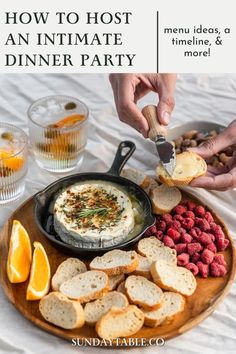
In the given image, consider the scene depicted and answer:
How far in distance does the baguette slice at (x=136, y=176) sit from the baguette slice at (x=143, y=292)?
2.04 ft

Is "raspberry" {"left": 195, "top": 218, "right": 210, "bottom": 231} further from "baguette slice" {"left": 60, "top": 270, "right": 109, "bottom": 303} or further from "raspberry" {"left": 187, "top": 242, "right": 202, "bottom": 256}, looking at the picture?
"baguette slice" {"left": 60, "top": 270, "right": 109, "bottom": 303}

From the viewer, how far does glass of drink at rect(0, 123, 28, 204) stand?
9.85 feet

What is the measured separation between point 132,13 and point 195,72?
57 cm

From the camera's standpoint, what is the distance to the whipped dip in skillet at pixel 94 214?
2.72 m

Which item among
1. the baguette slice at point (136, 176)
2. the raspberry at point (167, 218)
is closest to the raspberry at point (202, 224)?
the raspberry at point (167, 218)

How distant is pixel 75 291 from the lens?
8.24 ft

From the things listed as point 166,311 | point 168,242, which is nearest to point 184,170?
point 168,242

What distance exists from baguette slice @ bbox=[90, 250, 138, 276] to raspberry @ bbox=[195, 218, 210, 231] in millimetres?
373

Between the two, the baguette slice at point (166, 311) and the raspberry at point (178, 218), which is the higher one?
the raspberry at point (178, 218)

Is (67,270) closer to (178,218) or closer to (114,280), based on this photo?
(114,280)

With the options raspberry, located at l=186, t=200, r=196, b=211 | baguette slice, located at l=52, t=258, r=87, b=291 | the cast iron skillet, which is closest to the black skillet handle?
the cast iron skillet

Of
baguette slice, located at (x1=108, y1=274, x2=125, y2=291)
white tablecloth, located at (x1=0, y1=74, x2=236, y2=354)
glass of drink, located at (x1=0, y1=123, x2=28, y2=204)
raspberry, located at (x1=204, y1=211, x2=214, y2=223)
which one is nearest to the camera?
white tablecloth, located at (x1=0, y1=74, x2=236, y2=354)

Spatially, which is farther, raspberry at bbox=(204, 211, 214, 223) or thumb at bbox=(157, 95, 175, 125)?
thumb at bbox=(157, 95, 175, 125)

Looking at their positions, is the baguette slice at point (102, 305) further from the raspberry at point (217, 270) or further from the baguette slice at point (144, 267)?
the raspberry at point (217, 270)
